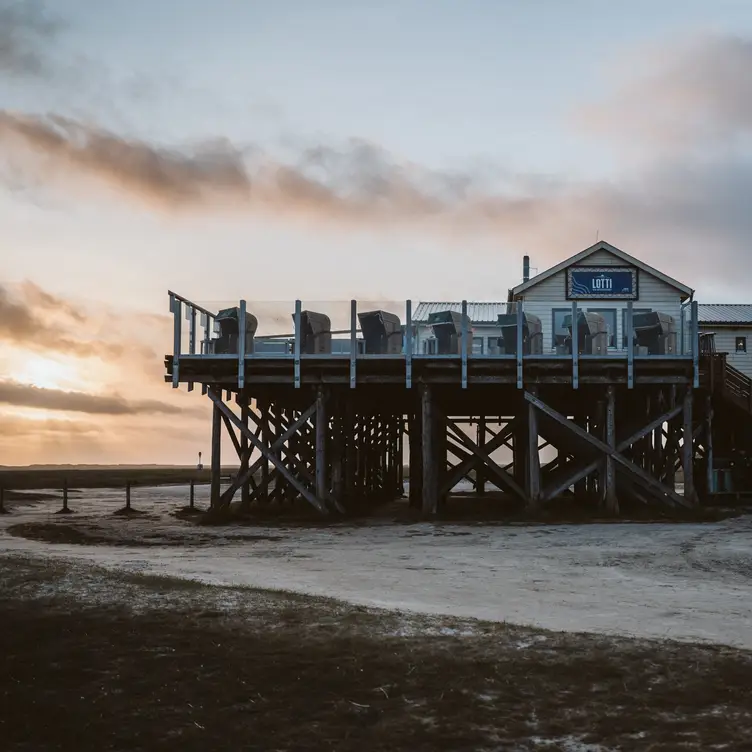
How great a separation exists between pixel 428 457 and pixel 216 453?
6313 mm

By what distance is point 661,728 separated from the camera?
6012 mm

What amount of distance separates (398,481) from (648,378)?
922 inches

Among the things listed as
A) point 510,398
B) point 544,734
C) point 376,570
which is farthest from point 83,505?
point 544,734

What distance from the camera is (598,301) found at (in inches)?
1157

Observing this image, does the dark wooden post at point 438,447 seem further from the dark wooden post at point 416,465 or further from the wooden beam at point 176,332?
the wooden beam at point 176,332

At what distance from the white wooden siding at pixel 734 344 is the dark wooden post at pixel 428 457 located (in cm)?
1515

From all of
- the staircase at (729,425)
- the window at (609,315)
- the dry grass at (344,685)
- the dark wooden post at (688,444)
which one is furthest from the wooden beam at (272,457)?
the dry grass at (344,685)

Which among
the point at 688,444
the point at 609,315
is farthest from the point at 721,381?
the point at 609,315

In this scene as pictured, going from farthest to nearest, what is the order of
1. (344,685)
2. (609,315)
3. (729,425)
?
(729,425), (609,315), (344,685)

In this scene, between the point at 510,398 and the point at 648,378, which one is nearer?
the point at 648,378

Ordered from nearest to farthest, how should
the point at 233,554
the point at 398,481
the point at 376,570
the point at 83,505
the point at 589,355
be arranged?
the point at 376,570, the point at 233,554, the point at 589,355, the point at 83,505, the point at 398,481

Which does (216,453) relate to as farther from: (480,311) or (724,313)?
(724,313)

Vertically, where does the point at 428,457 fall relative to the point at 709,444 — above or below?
below

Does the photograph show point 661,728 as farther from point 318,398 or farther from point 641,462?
point 641,462
